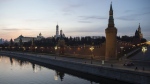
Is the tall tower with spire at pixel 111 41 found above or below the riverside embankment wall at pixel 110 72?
above

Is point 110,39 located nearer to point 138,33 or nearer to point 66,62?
point 66,62

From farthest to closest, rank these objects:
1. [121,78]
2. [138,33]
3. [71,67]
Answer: [138,33] → [71,67] → [121,78]

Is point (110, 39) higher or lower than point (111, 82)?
higher

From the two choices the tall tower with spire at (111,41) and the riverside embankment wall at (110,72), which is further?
the tall tower with spire at (111,41)

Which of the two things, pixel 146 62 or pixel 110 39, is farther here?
pixel 110 39

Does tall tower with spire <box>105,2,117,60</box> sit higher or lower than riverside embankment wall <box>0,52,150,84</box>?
higher

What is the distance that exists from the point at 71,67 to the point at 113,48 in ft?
34.7

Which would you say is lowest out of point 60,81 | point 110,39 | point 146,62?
point 60,81

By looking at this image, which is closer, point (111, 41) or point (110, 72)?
point (110, 72)

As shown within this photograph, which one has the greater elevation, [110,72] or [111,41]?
[111,41]

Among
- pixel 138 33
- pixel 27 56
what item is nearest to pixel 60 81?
pixel 27 56

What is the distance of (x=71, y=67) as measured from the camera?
5425cm

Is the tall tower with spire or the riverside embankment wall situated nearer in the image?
the riverside embankment wall

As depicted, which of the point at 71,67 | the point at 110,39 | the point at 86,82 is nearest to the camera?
the point at 86,82
